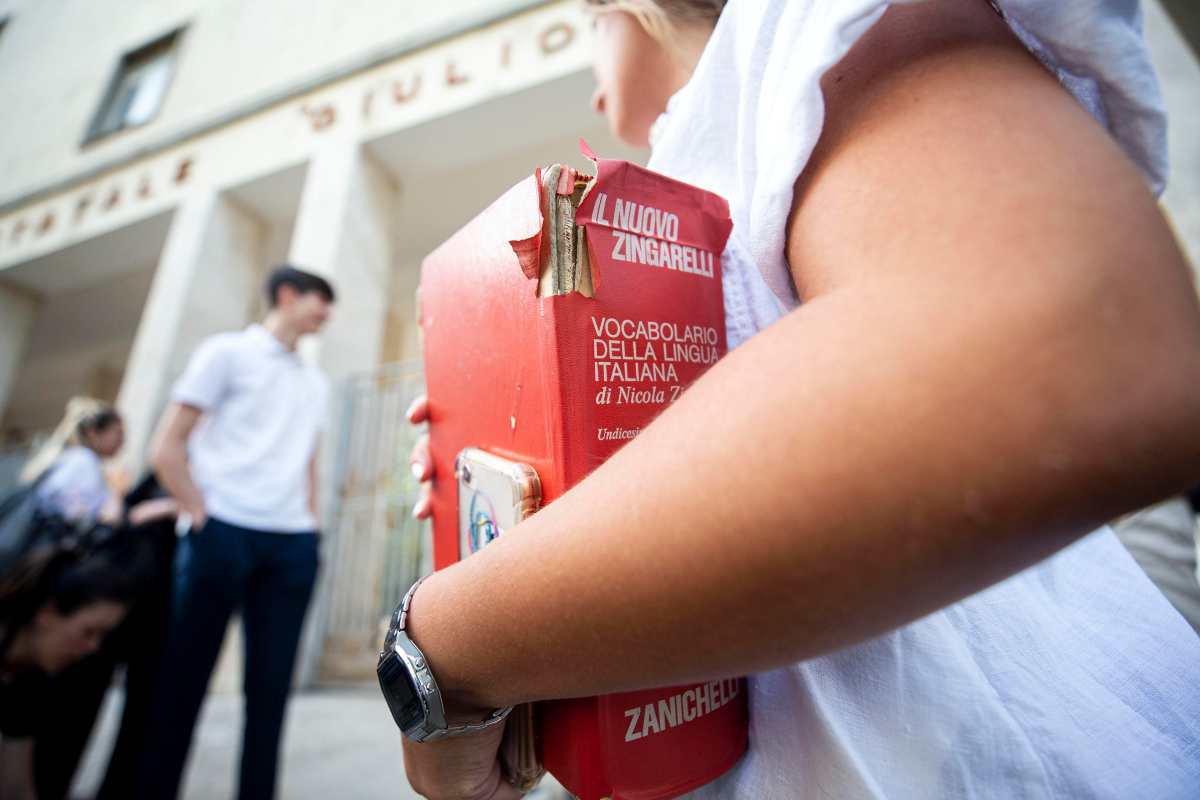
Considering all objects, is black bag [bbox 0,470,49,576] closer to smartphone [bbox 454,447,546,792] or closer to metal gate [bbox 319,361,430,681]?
metal gate [bbox 319,361,430,681]

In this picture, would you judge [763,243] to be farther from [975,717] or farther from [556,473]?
[975,717]

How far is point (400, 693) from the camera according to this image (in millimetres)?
434

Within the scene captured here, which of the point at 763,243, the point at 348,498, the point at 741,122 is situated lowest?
the point at 763,243

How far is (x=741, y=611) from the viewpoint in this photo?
27 cm

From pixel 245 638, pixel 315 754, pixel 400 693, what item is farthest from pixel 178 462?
pixel 400 693

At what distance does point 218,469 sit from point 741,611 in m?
2.13

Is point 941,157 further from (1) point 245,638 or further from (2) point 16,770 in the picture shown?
(2) point 16,770

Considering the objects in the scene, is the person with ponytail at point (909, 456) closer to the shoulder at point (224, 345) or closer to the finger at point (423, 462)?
the finger at point (423, 462)

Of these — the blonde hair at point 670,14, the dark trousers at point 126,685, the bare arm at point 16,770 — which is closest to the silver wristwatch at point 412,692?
the blonde hair at point 670,14

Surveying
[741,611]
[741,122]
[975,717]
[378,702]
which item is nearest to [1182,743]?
[975,717]

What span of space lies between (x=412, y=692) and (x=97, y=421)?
3.57 meters

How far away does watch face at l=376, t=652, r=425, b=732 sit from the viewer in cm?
42

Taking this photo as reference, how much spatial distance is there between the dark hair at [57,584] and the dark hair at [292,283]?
1.06 m

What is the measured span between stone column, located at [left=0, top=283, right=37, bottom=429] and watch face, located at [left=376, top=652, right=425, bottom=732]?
819 cm
